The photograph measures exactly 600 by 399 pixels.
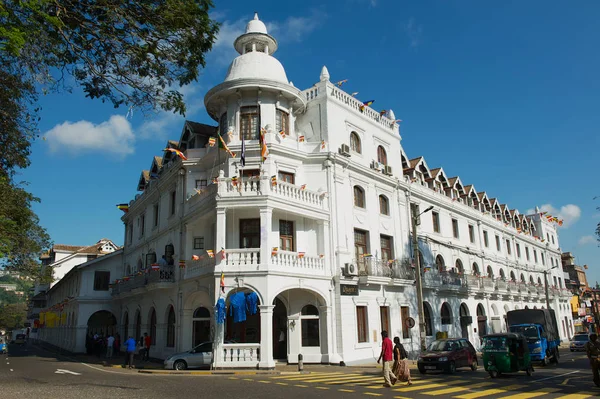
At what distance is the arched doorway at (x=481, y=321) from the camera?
36781 mm

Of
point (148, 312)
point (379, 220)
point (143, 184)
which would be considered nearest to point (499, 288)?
point (379, 220)

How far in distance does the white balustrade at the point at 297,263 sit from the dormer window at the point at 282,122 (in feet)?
24.0

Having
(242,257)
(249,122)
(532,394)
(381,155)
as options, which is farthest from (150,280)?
(532,394)

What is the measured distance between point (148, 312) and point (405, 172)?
20.9 m

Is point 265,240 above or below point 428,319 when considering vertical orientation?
above

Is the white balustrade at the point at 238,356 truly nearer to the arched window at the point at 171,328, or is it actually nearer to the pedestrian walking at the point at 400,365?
the pedestrian walking at the point at 400,365

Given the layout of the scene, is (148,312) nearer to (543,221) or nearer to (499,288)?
(499,288)

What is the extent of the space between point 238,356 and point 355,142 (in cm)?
1481

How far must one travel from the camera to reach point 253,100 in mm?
25000

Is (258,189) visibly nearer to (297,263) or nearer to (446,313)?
(297,263)

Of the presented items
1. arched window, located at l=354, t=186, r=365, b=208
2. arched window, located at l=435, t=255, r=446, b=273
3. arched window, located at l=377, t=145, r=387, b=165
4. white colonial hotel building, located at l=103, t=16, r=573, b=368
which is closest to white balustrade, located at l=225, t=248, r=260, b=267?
white colonial hotel building, located at l=103, t=16, r=573, b=368

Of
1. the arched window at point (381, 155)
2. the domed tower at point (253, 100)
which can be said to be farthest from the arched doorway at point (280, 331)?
the arched window at point (381, 155)

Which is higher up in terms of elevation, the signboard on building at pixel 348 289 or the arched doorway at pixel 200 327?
the signboard on building at pixel 348 289

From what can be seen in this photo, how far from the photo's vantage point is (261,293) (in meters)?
20.3
